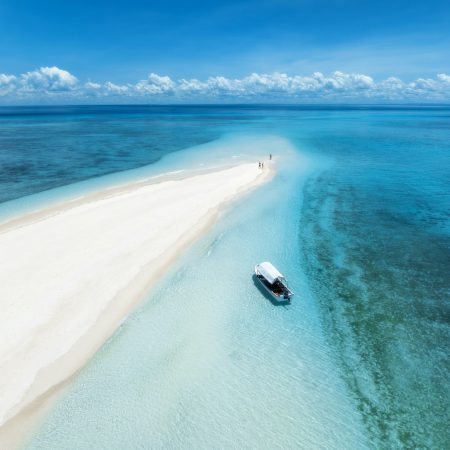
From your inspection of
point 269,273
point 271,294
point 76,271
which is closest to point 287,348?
point 271,294

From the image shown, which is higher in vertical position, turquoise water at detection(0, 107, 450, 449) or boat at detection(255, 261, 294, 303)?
boat at detection(255, 261, 294, 303)

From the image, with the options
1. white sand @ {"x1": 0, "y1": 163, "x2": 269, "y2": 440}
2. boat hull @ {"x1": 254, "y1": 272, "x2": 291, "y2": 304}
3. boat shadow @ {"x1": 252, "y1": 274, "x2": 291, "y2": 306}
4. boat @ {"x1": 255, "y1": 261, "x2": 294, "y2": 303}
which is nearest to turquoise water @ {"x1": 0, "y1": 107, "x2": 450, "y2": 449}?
boat shadow @ {"x1": 252, "y1": 274, "x2": 291, "y2": 306}

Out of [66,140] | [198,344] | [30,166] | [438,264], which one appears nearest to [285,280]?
[198,344]

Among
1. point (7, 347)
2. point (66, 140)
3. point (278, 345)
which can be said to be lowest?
point (66, 140)

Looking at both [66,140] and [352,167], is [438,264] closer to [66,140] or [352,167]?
[352,167]

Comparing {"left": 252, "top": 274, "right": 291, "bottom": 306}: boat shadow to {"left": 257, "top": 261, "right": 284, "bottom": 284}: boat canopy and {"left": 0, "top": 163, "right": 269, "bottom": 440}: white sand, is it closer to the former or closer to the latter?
{"left": 257, "top": 261, "right": 284, "bottom": 284}: boat canopy

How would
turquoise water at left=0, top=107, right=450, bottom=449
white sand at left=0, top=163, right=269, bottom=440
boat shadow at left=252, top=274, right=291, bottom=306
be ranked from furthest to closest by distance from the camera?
boat shadow at left=252, top=274, right=291, bottom=306, white sand at left=0, top=163, right=269, bottom=440, turquoise water at left=0, top=107, right=450, bottom=449

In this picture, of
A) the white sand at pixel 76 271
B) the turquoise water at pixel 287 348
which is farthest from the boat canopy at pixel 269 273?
the white sand at pixel 76 271
